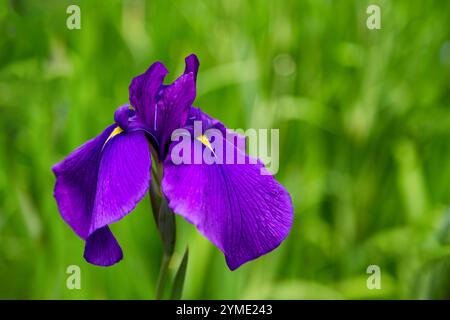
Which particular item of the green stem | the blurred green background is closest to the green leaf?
the green stem

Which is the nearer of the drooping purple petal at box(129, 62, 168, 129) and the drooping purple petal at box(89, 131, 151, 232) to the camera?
the drooping purple petal at box(89, 131, 151, 232)

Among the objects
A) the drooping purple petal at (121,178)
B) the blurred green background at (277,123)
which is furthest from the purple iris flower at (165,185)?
the blurred green background at (277,123)

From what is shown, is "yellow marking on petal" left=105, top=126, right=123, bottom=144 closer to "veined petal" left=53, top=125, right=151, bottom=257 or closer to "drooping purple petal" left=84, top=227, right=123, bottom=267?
"veined petal" left=53, top=125, right=151, bottom=257

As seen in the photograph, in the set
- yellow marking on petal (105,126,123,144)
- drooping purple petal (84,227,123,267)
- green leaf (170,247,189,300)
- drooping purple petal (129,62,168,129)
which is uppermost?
drooping purple petal (129,62,168,129)

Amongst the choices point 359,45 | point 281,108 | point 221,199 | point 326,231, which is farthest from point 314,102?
point 221,199

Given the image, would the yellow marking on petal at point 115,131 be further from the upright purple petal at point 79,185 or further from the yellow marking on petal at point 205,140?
the yellow marking on petal at point 205,140
